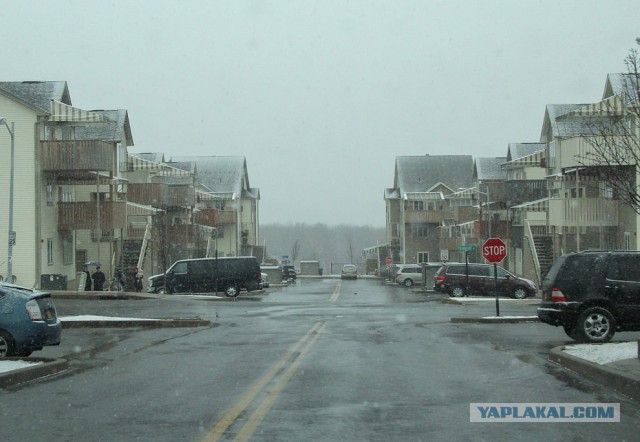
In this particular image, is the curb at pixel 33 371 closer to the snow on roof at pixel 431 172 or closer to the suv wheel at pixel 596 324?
the suv wheel at pixel 596 324

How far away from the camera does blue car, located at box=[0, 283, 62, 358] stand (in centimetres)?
1532

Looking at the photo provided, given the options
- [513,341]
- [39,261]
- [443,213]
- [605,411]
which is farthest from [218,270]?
[443,213]

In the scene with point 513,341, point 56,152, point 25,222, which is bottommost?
point 513,341

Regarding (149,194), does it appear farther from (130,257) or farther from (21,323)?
(21,323)

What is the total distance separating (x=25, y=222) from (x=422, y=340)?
27.5 m

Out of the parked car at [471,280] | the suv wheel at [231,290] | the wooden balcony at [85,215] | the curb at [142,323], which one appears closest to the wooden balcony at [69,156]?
the wooden balcony at [85,215]

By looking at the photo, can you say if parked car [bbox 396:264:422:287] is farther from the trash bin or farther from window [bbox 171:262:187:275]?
the trash bin

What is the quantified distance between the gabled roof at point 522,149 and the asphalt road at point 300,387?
4809cm

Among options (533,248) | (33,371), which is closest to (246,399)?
(33,371)

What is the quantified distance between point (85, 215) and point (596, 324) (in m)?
→ 31.3

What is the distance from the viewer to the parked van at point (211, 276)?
149 ft

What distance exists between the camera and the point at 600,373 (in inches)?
495

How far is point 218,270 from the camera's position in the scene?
149ft

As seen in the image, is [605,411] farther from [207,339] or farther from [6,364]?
[207,339]
